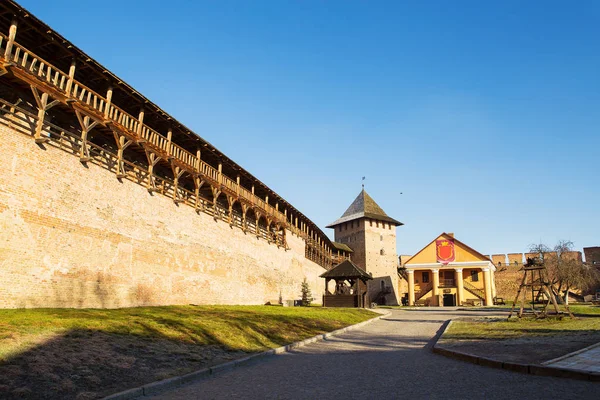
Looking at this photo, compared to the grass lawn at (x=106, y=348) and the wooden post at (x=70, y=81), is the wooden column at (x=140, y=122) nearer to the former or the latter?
the wooden post at (x=70, y=81)

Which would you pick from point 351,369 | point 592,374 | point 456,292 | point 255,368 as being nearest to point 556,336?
point 592,374

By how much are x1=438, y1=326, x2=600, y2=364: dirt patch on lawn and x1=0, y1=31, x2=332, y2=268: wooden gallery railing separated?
14.4 metres

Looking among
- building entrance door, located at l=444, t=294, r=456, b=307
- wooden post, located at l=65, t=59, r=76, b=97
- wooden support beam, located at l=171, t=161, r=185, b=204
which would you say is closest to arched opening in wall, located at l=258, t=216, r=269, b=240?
wooden support beam, located at l=171, t=161, r=185, b=204

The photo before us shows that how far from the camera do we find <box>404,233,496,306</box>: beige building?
4525 cm

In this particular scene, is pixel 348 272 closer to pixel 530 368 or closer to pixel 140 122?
pixel 140 122

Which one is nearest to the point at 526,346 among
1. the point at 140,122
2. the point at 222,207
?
the point at 140,122

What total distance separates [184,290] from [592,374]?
59.0ft

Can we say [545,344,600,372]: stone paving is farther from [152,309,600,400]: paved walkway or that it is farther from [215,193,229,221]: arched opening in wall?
[215,193,229,221]: arched opening in wall

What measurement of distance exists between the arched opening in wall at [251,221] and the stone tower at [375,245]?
23.5 meters

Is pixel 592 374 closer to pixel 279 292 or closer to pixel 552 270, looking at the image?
pixel 279 292

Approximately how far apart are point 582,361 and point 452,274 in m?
44.7

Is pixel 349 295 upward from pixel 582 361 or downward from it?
upward

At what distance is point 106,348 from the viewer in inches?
314

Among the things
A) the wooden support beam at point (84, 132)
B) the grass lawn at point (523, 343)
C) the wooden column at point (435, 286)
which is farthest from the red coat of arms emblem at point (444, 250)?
the wooden support beam at point (84, 132)
